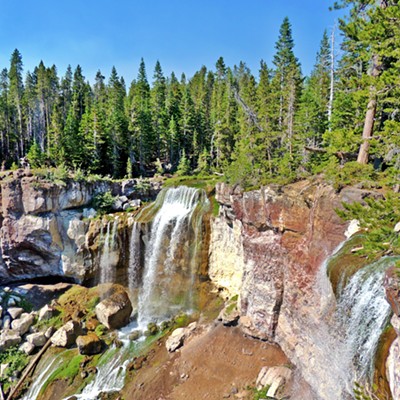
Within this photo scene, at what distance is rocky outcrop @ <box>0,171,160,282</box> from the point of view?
2389 centimetres

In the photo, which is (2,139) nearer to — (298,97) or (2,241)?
(2,241)

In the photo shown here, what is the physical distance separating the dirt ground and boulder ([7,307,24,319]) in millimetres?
11360

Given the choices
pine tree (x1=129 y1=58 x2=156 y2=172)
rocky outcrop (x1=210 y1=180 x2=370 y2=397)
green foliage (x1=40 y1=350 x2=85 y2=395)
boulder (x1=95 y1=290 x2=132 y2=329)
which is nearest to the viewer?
rocky outcrop (x1=210 y1=180 x2=370 y2=397)

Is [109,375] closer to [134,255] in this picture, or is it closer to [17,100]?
[134,255]

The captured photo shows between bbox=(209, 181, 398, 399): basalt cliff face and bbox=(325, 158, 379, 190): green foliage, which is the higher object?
bbox=(325, 158, 379, 190): green foliage

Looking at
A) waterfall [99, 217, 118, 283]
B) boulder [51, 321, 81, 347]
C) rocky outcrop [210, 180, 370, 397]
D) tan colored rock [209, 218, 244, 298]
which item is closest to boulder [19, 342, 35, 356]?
boulder [51, 321, 81, 347]

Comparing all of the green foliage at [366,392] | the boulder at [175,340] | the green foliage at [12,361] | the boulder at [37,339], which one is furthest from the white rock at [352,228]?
the green foliage at [12,361]

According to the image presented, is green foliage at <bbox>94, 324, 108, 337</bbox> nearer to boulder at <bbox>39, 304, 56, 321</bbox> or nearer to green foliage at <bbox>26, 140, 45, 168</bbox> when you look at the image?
boulder at <bbox>39, 304, 56, 321</bbox>

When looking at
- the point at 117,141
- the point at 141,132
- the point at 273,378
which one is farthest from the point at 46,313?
the point at 141,132

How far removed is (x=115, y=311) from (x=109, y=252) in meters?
5.20

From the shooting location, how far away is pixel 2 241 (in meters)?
24.3

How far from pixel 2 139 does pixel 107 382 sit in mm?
43078

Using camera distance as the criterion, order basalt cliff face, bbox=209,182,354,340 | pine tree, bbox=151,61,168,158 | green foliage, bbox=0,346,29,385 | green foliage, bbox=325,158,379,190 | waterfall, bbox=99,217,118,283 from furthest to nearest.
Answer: pine tree, bbox=151,61,168,158 → waterfall, bbox=99,217,118,283 → green foliage, bbox=0,346,29,385 → basalt cliff face, bbox=209,182,354,340 → green foliage, bbox=325,158,379,190

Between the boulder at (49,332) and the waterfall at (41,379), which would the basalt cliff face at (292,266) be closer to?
the waterfall at (41,379)
